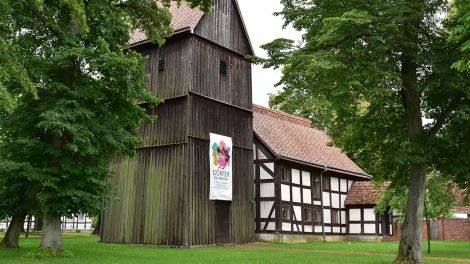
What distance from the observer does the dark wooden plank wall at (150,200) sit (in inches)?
976

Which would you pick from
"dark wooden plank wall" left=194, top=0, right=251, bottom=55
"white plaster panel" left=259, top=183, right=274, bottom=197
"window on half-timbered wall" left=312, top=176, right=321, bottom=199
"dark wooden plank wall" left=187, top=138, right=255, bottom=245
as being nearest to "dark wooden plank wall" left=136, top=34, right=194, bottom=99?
"dark wooden plank wall" left=194, top=0, right=251, bottom=55

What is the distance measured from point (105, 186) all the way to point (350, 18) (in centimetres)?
1011

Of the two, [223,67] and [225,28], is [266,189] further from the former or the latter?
[225,28]

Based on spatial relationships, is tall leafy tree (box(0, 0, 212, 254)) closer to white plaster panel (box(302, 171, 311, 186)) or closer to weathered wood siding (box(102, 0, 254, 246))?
weathered wood siding (box(102, 0, 254, 246))

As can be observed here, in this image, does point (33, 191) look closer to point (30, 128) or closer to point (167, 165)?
point (30, 128)

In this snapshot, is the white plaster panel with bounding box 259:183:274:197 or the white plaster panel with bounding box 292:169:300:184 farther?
the white plaster panel with bounding box 292:169:300:184

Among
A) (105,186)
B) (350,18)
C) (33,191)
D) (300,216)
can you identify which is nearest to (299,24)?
(350,18)

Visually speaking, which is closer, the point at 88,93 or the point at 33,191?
the point at 88,93

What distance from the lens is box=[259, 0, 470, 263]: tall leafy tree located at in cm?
1542

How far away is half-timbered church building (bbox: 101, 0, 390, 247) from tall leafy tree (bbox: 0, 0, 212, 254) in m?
4.71

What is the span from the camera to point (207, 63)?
27219mm

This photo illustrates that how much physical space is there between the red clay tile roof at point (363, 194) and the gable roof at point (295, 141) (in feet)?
3.02

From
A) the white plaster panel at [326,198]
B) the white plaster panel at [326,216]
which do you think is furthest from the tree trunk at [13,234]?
the white plaster panel at [326,198]

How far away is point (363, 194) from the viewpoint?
123ft
